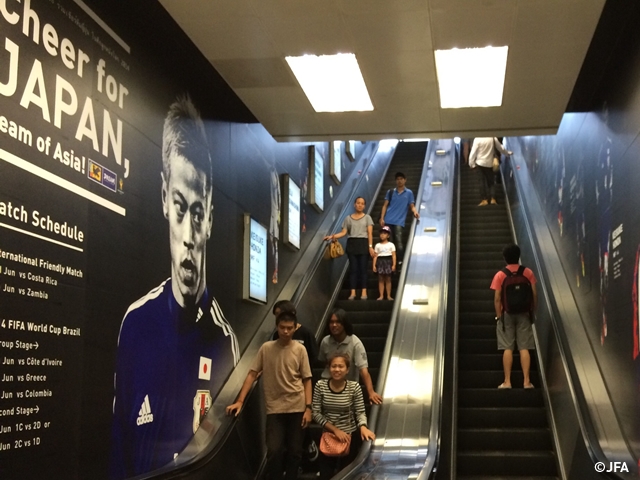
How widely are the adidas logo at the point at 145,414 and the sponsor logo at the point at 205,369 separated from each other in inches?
37.8

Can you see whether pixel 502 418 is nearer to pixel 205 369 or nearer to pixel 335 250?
pixel 205 369

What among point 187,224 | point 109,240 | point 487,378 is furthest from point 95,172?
point 487,378

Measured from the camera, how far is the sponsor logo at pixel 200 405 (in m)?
5.43

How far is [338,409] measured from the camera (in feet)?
16.9

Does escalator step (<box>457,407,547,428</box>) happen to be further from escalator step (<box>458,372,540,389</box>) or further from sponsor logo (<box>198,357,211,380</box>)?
sponsor logo (<box>198,357,211,380</box>)

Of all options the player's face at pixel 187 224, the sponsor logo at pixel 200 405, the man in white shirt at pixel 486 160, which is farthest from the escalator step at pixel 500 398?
the man in white shirt at pixel 486 160

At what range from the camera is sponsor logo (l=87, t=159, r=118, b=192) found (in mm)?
3984

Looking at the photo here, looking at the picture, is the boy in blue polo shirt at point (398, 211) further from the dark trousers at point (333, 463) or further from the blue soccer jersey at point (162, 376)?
the dark trousers at point (333, 463)

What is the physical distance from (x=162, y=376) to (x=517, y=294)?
371 centimetres

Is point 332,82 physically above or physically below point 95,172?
above

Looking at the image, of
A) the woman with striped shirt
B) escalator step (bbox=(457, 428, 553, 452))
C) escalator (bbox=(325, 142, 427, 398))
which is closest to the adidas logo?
the woman with striped shirt

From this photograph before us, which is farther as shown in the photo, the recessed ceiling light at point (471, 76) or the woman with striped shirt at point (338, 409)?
the recessed ceiling light at point (471, 76)

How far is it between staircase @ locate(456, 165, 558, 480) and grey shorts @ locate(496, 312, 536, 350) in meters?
0.42

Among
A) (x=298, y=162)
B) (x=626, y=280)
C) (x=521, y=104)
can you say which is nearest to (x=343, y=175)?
(x=298, y=162)
